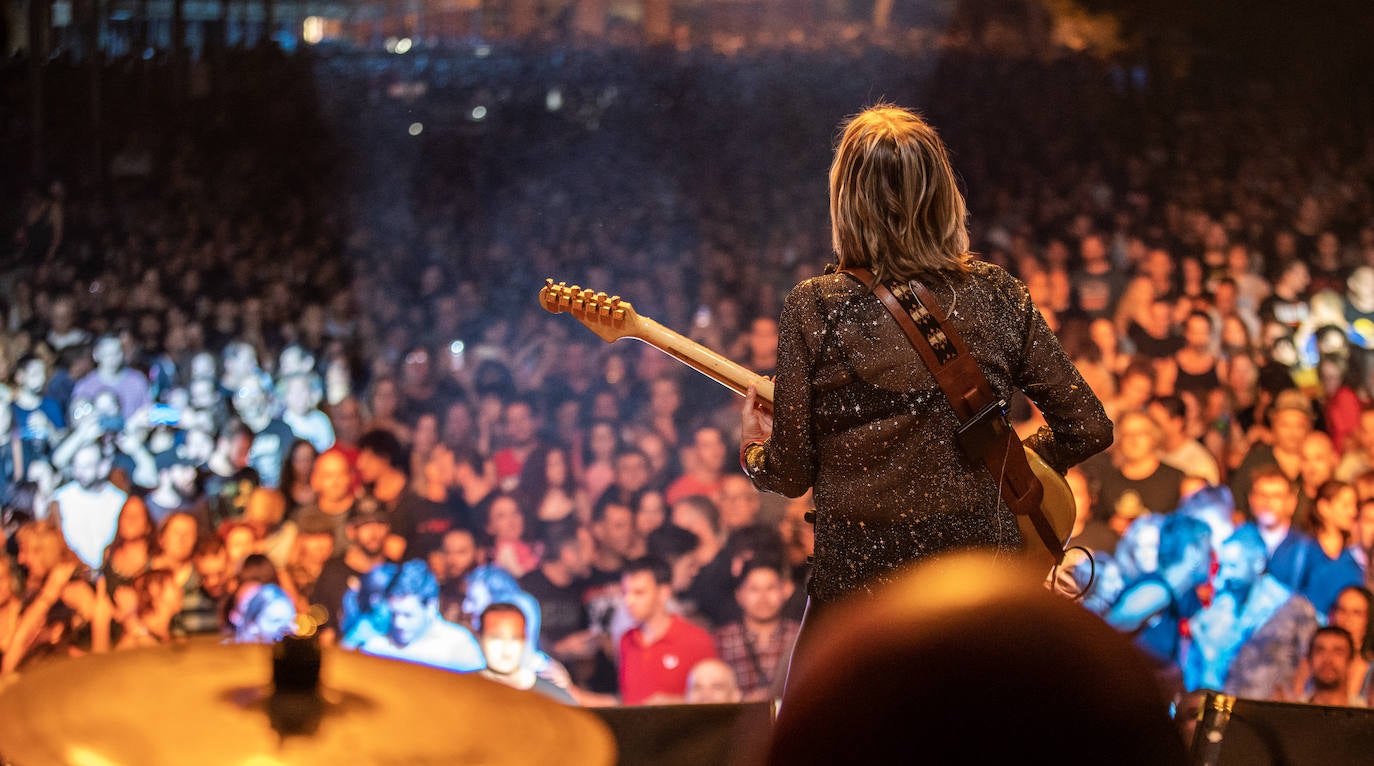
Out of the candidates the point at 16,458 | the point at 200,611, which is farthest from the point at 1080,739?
the point at 16,458

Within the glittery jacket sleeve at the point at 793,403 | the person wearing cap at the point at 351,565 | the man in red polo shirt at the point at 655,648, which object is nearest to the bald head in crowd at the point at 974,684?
the glittery jacket sleeve at the point at 793,403

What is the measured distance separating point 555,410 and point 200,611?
1.68 metres

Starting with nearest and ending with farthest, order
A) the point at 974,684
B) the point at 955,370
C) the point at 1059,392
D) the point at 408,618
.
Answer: the point at 974,684, the point at 955,370, the point at 1059,392, the point at 408,618

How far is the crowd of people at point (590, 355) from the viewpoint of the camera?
394cm

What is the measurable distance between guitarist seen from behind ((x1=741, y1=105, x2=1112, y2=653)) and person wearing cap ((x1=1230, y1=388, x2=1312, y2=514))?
2.94 meters

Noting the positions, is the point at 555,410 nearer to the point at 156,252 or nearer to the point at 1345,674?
the point at 156,252

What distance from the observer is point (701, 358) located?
2.20 m

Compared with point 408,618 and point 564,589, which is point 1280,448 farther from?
point 408,618

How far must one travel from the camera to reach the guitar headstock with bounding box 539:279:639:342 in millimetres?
2252

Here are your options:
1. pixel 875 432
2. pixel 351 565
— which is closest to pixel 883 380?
pixel 875 432

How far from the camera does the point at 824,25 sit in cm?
675

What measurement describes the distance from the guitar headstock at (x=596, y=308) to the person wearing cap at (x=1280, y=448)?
9.34ft

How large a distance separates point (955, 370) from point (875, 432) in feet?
0.44

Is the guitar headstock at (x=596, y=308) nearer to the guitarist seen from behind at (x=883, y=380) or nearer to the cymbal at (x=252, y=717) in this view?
the guitarist seen from behind at (x=883, y=380)
